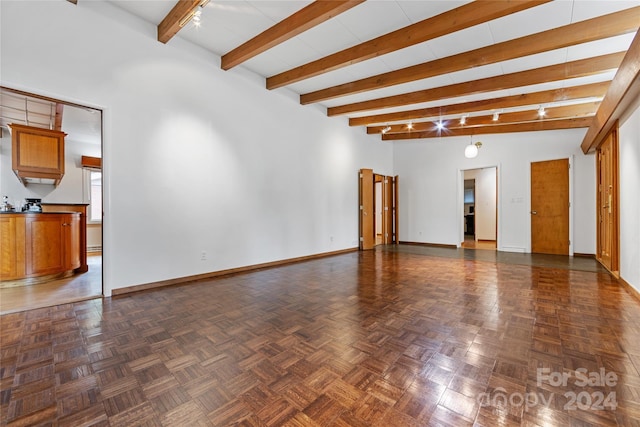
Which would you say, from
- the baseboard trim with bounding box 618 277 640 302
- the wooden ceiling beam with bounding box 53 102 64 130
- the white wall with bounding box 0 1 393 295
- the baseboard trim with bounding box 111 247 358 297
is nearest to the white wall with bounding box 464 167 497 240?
the baseboard trim with bounding box 618 277 640 302

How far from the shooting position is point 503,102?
5.30 meters

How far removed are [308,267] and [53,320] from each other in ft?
11.1

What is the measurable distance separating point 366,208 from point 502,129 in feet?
12.3

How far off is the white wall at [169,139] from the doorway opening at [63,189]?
0.29m

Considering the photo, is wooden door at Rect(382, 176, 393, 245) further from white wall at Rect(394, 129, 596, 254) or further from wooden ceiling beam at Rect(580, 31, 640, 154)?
wooden ceiling beam at Rect(580, 31, 640, 154)

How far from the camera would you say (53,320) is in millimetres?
2658

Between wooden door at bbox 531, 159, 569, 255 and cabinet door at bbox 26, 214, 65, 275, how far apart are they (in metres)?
9.46

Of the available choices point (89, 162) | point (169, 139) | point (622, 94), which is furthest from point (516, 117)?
point (89, 162)

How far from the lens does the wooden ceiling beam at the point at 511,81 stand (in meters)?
3.80

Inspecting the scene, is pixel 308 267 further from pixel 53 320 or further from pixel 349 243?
pixel 53 320

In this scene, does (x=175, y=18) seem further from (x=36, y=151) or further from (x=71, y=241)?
(x=36, y=151)

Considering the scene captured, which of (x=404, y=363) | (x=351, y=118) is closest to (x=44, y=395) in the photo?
(x=404, y=363)

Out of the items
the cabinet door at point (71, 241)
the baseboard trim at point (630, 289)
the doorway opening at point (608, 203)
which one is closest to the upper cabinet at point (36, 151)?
the cabinet door at point (71, 241)

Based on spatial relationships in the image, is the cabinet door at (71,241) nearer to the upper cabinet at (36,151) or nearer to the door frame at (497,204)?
the upper cabinet at (36,151)
